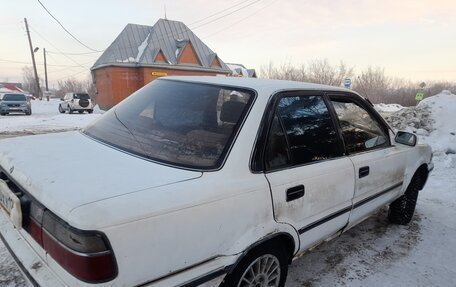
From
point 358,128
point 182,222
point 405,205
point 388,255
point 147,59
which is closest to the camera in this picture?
point 182,222

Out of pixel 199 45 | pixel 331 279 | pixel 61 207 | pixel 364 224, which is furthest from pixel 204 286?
pixel 199 45

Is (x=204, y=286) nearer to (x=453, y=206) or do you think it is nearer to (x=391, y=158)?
(x=391, y=158)

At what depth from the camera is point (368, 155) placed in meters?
3.00

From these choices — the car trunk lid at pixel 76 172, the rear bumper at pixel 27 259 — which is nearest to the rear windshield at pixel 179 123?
the car trunk lid at pixel 76 172

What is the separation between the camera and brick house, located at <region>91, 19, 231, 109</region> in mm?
26984

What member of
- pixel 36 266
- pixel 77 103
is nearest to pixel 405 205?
pixel 36 266

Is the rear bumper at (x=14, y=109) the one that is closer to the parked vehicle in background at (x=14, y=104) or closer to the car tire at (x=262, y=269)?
the parked vehicle in background at (x=14, y=104)

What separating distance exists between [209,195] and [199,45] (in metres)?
31.3

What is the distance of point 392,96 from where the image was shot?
46469mm

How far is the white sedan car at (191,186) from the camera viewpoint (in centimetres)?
144

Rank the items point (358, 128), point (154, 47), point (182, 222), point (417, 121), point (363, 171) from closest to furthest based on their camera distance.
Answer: point (182, 222) < point (363, 171) < point (358, 128) < point (417, 121) < point (154, 47)

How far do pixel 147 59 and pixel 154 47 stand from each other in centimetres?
174

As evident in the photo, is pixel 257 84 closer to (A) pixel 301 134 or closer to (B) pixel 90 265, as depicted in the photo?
(A) pixel 301 134

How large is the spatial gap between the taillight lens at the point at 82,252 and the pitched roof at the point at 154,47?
87.5ft
